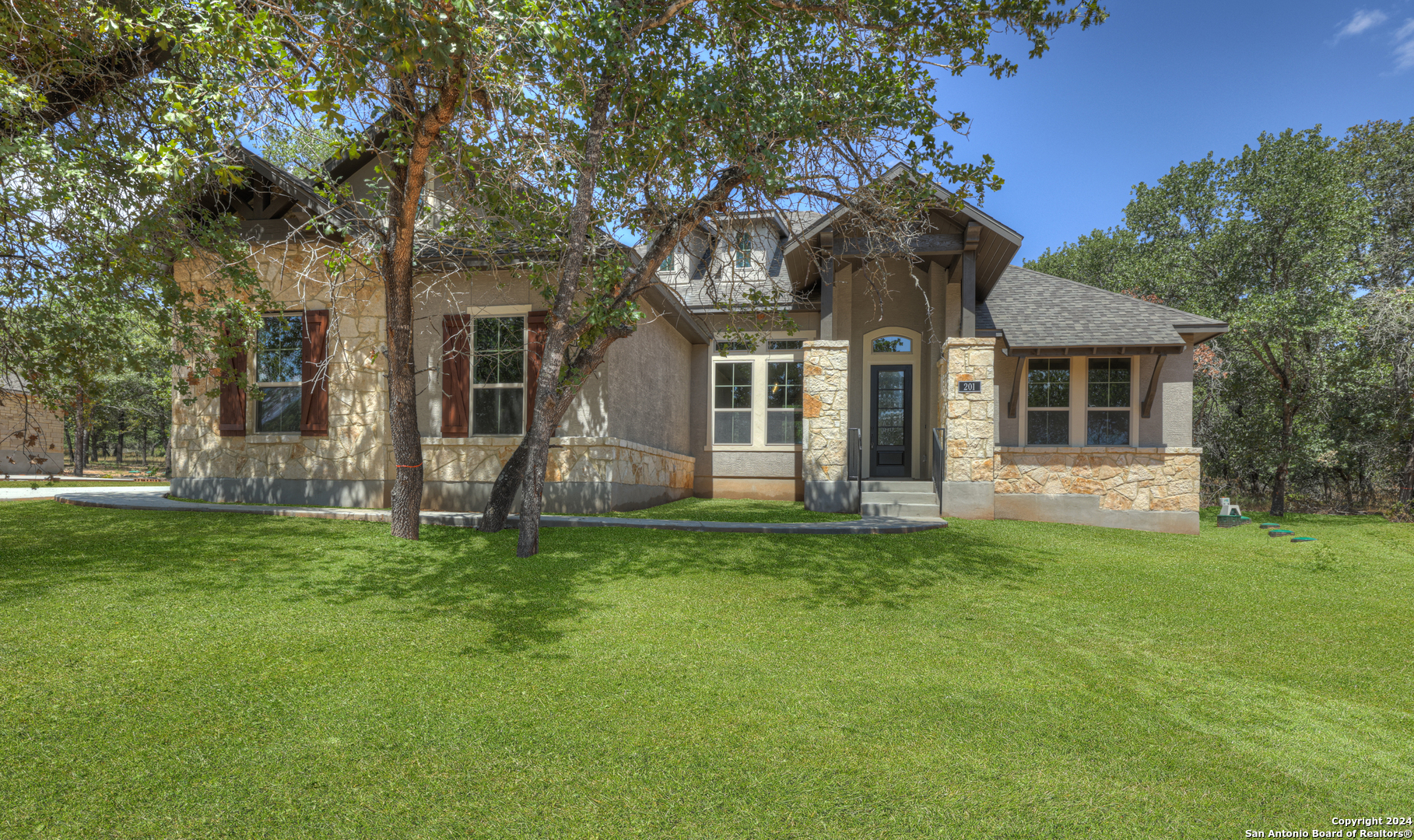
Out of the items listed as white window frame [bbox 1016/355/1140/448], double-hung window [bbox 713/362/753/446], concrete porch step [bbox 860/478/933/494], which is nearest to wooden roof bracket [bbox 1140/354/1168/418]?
white window frame [bbox 1016/355/1140/448]

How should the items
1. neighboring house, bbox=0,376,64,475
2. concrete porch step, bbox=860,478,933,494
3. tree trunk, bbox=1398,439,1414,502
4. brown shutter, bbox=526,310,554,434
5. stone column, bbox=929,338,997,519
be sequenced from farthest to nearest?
neighboring house, bbox=0,376,64,475, tree trunk, bbox=1398,439,1414,502, concrete porch step, bbox=860,478,933,494, stone column, bbox=929,338,997,519, brown shutter, bbox=526,310,554,434

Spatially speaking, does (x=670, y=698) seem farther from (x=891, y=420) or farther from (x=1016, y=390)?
(x=891, y=420)

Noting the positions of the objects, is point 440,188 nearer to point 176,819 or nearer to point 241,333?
point 241,333

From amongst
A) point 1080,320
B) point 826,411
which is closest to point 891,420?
point 826,411

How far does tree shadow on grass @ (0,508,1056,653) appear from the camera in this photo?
15.4ft

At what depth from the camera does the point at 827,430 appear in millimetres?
10031

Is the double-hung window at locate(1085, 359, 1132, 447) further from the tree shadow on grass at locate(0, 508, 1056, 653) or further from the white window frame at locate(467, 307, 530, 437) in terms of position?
the white window frame at locate(467, 307, 530, 437)

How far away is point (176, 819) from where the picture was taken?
2.07 meters

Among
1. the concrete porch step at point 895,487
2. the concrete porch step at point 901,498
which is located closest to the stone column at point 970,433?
the concrete porch step at point 901,498

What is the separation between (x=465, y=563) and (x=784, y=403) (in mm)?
8469

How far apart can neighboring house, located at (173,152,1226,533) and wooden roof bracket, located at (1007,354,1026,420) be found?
4 centimetres

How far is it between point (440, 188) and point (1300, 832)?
10937 mm

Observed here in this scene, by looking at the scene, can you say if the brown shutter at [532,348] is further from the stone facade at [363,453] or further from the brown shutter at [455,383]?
the brown shutter at [455,383]

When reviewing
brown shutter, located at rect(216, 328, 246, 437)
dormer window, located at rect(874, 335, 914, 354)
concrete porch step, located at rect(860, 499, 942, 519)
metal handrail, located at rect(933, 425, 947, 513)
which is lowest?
concrete porch step, located at rect(860, 499, 942, 519)
